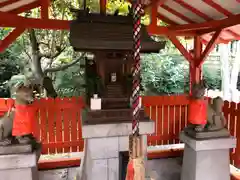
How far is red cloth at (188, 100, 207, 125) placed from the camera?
3113mm

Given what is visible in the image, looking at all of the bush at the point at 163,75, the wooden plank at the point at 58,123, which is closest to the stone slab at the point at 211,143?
the wooden plank at the point at 58,123

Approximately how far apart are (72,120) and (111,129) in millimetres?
1562

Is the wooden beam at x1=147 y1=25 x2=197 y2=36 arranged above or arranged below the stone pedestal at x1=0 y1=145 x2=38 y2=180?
above

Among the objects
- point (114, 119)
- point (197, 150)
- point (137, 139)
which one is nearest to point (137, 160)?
point (137, 139)

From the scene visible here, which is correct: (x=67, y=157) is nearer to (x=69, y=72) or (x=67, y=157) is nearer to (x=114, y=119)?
(x=114, y=119)

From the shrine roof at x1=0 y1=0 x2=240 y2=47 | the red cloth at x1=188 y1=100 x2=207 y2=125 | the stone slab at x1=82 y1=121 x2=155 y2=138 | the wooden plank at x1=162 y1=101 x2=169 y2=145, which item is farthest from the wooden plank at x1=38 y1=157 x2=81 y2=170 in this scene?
the shrine roof at x1=0 y1=0 x2=240 y2=47

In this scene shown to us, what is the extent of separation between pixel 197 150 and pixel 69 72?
274 inches

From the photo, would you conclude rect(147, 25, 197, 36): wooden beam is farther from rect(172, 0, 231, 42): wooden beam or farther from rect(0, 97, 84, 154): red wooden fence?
rect(0, 97, 84, 154): red wooden fence

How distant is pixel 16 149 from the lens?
2848mm

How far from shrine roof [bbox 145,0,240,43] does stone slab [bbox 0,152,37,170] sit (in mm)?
4039

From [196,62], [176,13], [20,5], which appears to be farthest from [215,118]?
[20,5]

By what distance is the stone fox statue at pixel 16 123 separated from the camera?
2793mm

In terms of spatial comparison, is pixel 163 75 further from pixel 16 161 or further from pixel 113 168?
pixel 16 161

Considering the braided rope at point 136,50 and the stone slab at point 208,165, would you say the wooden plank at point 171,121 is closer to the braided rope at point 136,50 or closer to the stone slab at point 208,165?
the stone slab at point 208,165
